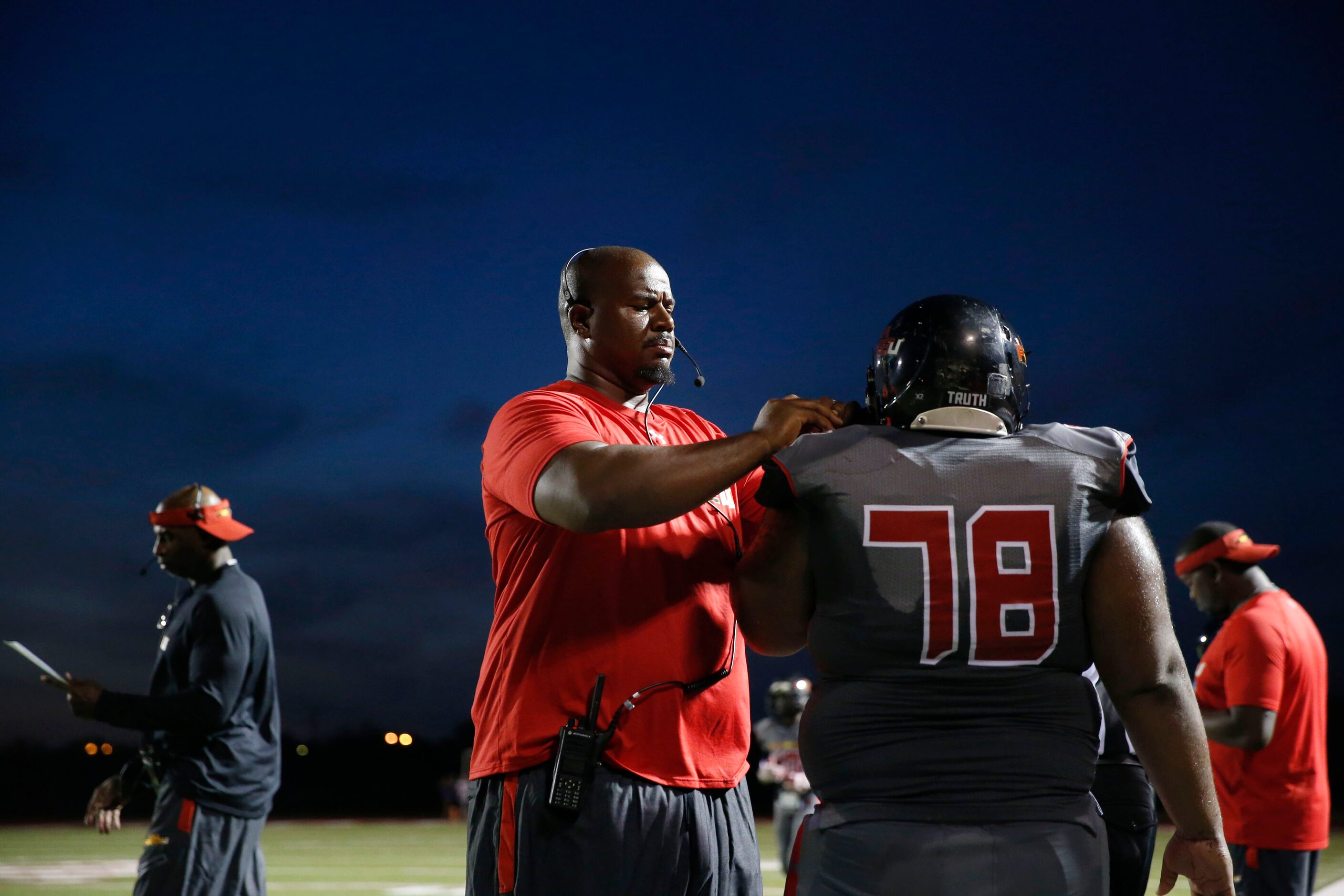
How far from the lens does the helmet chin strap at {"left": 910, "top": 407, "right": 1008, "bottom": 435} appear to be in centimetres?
228

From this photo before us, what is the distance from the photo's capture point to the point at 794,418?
2.33 meters

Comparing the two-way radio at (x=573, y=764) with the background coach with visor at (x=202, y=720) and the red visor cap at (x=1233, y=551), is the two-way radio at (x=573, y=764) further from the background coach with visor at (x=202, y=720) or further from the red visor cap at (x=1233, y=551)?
the red visor cap at (x=1233, y=551)

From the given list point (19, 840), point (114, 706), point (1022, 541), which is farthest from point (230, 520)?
point (19, 840)

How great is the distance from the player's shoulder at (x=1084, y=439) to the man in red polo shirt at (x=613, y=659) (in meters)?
0.42

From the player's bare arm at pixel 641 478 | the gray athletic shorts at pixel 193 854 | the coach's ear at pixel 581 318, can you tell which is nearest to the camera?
the player's bare arm at pixel 641 478

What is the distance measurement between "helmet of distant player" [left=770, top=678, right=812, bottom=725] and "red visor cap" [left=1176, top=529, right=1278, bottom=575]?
7675 millimetres

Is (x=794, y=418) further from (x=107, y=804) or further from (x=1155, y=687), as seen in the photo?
(x=107, y=804)

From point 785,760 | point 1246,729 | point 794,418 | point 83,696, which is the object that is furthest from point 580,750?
point 785,760

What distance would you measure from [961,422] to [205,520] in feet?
13.7

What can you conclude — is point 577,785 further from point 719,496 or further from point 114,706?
point 114,706

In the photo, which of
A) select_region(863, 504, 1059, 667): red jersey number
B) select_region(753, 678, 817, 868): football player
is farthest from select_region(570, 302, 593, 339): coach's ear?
select_region(753, 678, 817, 868): football player

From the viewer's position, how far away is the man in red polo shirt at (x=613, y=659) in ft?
7.36

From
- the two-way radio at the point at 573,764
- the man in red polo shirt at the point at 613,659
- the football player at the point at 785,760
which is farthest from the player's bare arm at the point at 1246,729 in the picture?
the football player at the point at 785,760

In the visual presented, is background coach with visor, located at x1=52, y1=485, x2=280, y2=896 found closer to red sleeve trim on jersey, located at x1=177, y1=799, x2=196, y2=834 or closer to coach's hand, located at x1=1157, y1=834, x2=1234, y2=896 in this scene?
red sleeve trim on jersey, located at x1=177, y1=799, x2=196, y2=834
